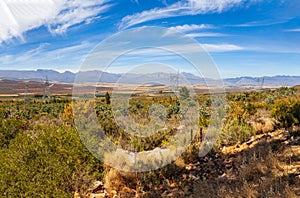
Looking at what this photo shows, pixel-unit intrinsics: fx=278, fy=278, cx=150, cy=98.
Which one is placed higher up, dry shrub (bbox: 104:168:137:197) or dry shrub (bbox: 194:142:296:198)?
dry shrub (bbox: 194:142:296:198)

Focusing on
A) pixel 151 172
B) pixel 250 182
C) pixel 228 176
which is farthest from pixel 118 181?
pixel 250 182

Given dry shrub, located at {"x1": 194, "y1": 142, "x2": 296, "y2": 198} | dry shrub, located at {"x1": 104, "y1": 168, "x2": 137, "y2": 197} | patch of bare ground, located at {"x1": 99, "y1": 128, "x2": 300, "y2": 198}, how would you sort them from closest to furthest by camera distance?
dry shrub, located at {"x1": 194, "y1": 142, "x2": 296, "y2": 198} < patch of bare ground, located at {"x1": 99, "y1": 128, "x2": 300, "y2": 198} < dry shrub, located at {"x1": 104, "y1": 168, "x2": 137, "y2": 197}

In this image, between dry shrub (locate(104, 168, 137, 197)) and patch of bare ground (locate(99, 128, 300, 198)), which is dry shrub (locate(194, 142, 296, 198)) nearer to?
patch of bare ground (locate(99, 128, 300, 198))

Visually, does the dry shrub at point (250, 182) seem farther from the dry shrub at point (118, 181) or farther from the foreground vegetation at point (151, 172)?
the dry shrub at point (118, 181)

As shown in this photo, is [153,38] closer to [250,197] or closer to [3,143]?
[250,197]

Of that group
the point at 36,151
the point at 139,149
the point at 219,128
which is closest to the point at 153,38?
the point at 139,149

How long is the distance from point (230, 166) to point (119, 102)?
3946 millimetres

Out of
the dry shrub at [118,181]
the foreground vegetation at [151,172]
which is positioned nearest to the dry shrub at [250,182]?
the foreground vegetation at [151,172]

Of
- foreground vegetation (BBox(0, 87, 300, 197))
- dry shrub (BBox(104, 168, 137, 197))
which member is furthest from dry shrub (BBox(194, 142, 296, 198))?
dry shrub (BBox(104, 168, 137, 197))

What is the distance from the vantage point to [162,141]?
22.6 feet

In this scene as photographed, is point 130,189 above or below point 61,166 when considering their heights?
below

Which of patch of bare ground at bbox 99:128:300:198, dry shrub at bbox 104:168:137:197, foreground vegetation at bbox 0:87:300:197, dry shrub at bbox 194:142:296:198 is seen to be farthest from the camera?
dry shrub at bbox 104:168:137:197

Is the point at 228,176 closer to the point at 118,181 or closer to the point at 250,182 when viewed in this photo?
the point at 250,182

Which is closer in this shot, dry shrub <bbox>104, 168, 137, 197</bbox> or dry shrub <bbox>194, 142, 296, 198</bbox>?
dry shrub <bbox>194, 142, 296, 198</bbox>
